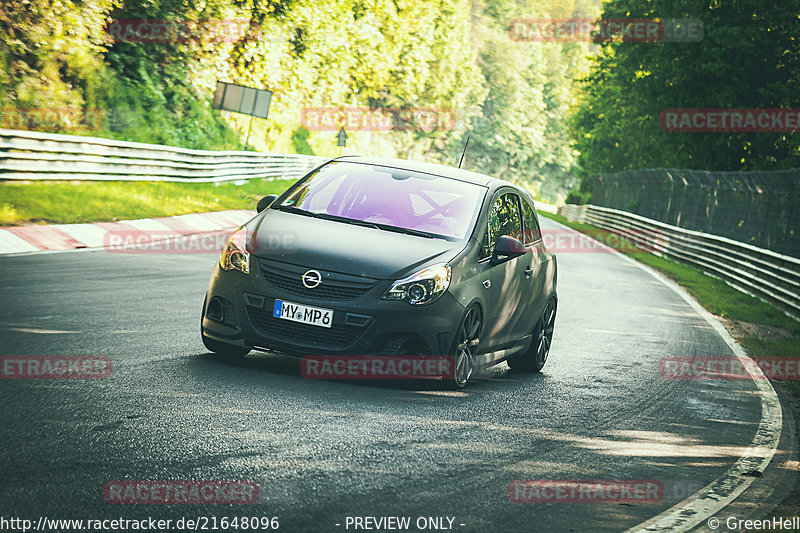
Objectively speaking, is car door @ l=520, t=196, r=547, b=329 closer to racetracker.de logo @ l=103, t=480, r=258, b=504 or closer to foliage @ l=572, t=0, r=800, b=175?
racetracker.de logo @ l=103, t=480, r=258, b=504

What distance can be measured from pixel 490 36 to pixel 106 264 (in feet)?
312

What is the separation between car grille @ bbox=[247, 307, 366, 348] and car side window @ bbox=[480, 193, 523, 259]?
1473 mm

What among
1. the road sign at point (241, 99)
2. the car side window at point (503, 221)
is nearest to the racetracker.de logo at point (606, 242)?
the road sign at point (241, 99)

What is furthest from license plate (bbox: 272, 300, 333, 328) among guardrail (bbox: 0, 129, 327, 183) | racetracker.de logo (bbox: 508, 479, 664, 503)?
guardrail (bbox: 0, 129, 327, 183)

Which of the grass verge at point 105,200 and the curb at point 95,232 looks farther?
the grass verge at point 105,200

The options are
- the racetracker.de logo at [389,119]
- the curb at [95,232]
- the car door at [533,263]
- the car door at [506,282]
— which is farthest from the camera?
the racetracker.de logo at [389,119]

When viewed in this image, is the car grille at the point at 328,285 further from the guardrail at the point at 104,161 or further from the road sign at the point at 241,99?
the road sign at the point at 241,99

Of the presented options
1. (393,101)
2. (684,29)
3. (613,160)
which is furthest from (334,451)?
(393,101)

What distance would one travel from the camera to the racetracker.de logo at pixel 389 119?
6606 cm

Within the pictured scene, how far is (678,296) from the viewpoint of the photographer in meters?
19.3

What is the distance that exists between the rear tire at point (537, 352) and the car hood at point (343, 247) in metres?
1.89

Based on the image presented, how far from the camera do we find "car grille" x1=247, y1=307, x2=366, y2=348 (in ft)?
23.5

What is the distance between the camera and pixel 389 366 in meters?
7.33

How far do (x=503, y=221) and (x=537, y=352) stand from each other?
1382mm
